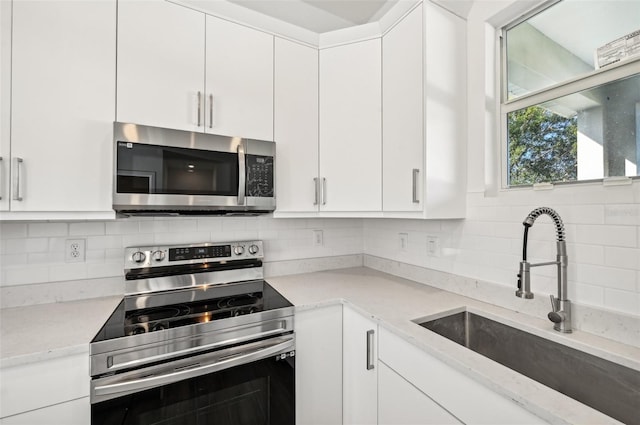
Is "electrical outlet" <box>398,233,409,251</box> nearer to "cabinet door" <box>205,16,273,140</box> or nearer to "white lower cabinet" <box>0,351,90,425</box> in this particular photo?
"cabinet door" <box>205,16,273,140</box>

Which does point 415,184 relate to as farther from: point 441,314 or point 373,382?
point 373,382

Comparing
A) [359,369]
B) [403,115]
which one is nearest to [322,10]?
[403,115]

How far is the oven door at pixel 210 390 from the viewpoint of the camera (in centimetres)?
102

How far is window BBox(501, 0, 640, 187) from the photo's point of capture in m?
1.05

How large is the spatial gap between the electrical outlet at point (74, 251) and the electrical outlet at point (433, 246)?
6.41ft

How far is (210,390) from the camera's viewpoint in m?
1.17

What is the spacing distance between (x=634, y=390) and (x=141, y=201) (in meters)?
1.92

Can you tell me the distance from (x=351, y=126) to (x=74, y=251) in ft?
5.51

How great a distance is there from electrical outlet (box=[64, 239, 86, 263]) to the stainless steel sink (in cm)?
177

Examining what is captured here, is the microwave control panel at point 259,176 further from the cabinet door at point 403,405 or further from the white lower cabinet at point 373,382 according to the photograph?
the cabinet door at point 403,405

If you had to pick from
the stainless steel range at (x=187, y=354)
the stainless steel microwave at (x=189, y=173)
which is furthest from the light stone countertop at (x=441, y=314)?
the stainless steel microwave at (x=189, y=173)

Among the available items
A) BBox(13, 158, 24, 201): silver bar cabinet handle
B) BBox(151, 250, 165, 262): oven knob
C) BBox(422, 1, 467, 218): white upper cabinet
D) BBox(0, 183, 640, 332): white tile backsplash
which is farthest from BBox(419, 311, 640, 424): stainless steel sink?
BBox(13, 158, 24, 201): silver bar cabinet handle

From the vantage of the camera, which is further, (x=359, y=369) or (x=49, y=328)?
(x=359, y=369)

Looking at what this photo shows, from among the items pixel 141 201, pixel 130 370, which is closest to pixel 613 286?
pixel 130 370
